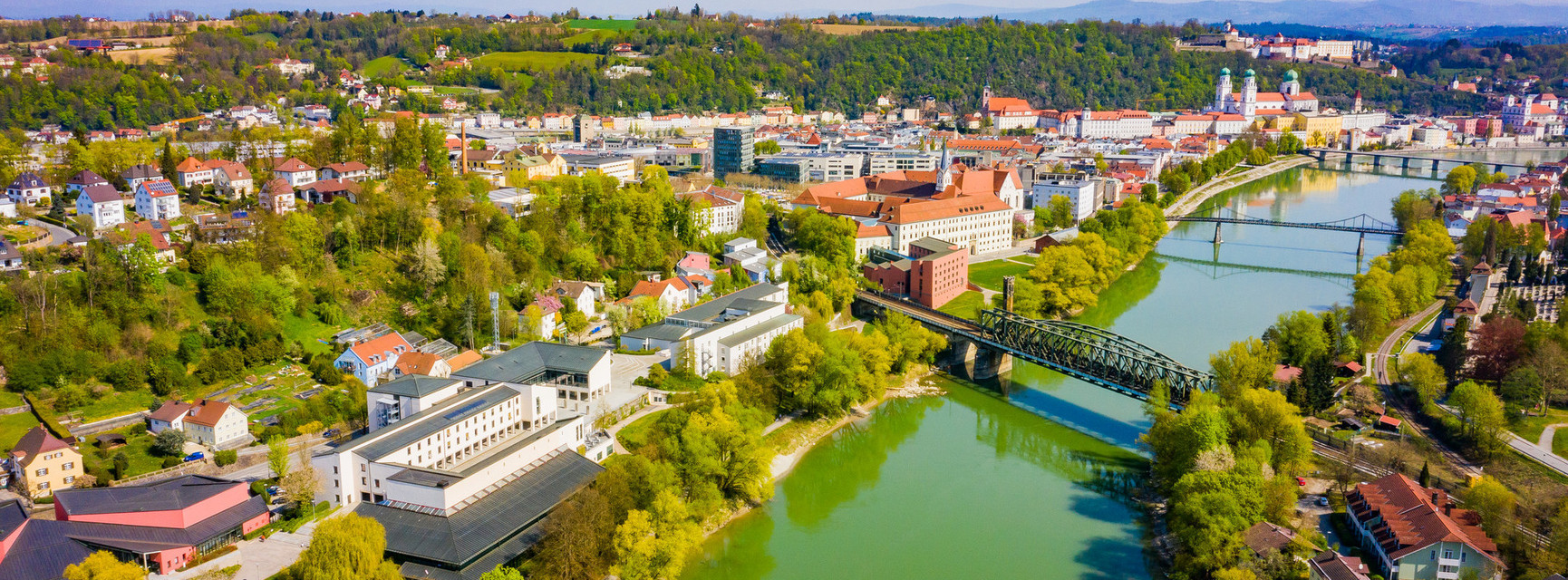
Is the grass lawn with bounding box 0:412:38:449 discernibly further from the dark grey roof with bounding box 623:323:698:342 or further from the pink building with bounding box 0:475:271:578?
the dark grey roof with bounding box 623:323:698:342

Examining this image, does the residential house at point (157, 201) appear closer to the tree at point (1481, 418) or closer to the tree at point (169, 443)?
the tree at point (169, 443)

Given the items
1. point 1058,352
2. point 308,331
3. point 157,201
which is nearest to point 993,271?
point 1058,352

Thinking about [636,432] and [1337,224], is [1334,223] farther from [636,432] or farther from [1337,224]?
[636,432]

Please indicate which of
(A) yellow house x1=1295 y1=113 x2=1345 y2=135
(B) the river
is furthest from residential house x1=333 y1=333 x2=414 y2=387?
(A) yellow house x1=1295 y1=113 x2=1345 y2=135

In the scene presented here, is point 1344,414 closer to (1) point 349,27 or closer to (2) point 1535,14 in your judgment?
(1) point 349,27

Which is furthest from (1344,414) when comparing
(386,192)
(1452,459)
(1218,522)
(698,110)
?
(698,110)
